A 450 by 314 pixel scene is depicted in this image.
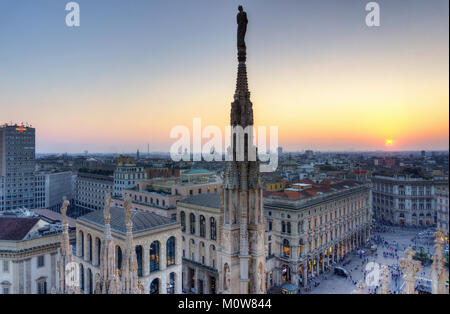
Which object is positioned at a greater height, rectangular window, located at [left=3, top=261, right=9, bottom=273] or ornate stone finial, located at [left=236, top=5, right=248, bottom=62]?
ornate stone finial, located at [left=236, top=5, right=248, bottom=62]

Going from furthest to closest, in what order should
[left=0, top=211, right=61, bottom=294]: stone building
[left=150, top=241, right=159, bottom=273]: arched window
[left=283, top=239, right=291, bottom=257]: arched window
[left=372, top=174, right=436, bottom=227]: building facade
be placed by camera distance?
[left=283, top=239, right=291, bottom=257]: arched window, [left=372, top=174, right=436, bottom=227]: building facade, [left=150, top=241, right=159, bottom=273]: arched window, [left=0, top=211, right=61, bottom=294]: stone building

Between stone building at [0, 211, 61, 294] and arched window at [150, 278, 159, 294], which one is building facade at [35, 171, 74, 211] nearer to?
stone building at [0, 211, 61, 294]

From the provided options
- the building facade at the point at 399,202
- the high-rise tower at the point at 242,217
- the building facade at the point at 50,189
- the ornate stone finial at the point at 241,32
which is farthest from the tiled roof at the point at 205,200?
the ornate stone finial at the point at 241,32

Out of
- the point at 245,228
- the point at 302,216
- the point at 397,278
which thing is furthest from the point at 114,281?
the point at 397,278

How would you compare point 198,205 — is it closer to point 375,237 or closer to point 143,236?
point 143,236

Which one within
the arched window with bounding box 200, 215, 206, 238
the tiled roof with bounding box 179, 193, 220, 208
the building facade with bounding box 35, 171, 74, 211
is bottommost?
the arched window with bounding box 200, 215, 206, 238

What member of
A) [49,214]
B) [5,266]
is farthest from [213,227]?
[5,266]

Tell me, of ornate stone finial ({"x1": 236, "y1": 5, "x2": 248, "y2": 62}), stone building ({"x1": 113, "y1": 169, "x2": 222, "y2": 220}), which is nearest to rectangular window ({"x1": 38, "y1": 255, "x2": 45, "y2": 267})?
stone building ({"x1": 113, "y1": 169, "x2": 222, "y2": 220})
